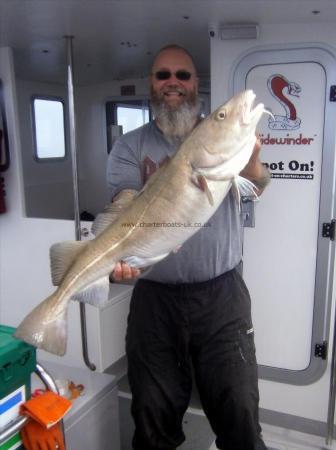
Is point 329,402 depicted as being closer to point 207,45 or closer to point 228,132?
point 228,132

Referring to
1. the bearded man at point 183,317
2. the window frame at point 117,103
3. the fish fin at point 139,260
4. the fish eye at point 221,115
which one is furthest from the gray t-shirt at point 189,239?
the window frame at point 117,103

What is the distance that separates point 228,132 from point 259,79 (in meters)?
1.61

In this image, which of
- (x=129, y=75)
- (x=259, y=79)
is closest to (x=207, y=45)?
(x=259, y=79)

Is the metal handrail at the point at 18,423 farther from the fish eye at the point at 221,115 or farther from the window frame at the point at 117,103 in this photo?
the window frame at the point at 117,103

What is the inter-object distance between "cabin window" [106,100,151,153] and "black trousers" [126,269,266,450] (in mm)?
3402

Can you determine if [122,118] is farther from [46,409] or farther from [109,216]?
[46,409]

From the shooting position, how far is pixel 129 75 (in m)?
4.88

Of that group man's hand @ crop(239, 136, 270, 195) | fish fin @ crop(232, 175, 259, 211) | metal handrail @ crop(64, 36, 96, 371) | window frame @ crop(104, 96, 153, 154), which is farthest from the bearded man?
window frame @ crop(104, 96, 153, 154)

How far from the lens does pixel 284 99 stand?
282cm

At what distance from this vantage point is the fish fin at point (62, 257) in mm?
1681

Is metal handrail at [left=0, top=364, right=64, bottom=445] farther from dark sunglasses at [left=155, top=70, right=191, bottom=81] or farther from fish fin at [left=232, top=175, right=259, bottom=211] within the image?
dark sunglasses at [left=155, top=70, right=191, bottom=81]

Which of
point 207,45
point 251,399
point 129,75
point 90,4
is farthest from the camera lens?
point 129,75

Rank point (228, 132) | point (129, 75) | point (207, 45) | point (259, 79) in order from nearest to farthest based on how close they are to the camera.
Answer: point (228, 132), point (259, 79), point (207, 45), point (129, 75)

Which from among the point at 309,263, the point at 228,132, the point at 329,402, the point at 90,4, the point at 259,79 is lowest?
the point at 329,402
